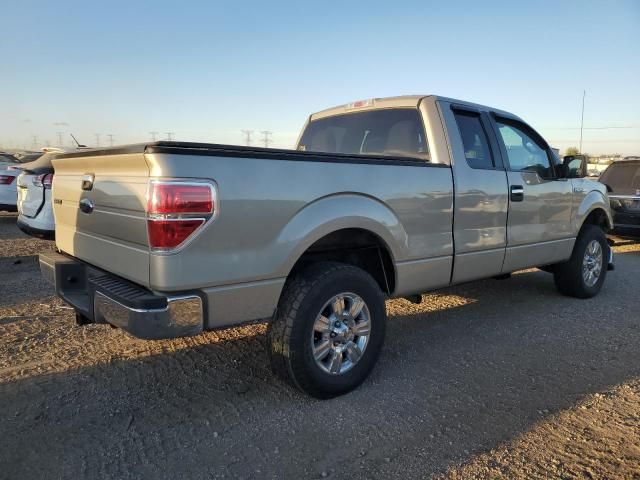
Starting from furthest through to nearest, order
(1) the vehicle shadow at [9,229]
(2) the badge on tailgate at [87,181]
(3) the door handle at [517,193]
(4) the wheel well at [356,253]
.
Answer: (1) the vehicle shadow at [9,229] → (3) the door handle at [517,193] → (4) the wheel well at [356,253] → (2) the badge on tailgate at [87,181]

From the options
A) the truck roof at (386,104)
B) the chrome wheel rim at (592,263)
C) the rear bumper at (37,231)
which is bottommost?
the chrome wheel rim at (592,263)

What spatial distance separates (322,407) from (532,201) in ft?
9.65

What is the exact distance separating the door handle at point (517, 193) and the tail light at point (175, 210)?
299cm

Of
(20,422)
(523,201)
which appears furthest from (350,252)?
(20,422)

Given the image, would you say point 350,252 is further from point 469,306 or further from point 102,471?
point 469,306

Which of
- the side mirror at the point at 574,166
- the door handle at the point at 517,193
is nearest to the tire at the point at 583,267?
the side mirror at the point at 574,166

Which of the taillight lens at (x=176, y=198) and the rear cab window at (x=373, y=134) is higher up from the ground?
the rear cab window at (x=373, y=134)

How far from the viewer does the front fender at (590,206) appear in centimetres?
551

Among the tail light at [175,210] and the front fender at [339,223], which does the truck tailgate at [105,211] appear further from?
the front fender at [339,223]

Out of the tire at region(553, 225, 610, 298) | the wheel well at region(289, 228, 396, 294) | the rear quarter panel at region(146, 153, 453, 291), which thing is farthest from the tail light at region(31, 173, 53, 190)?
the tire at region(553, 225, 610, 298)

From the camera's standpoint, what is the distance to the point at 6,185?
10648 mm

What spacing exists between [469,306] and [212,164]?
3.86 meters

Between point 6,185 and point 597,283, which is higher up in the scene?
point 6,185

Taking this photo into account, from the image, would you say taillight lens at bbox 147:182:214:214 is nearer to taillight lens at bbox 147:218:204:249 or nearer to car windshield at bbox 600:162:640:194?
taillight lens at bbox 147:218:204:249
